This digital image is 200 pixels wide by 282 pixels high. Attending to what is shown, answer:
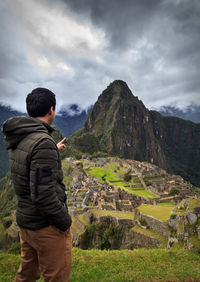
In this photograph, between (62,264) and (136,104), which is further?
(136,104)

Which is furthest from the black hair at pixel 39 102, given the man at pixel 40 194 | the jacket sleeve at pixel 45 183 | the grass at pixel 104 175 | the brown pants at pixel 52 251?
the grass at pixel 104 175

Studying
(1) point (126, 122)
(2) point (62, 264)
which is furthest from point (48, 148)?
(1) point (126, 122)

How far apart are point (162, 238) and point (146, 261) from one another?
4.00 meters

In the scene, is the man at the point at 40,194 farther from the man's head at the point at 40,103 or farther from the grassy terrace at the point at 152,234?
the grassy terrace at the point at 152,234

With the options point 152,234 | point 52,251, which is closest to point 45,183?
point 52,251

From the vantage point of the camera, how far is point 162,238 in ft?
24.4

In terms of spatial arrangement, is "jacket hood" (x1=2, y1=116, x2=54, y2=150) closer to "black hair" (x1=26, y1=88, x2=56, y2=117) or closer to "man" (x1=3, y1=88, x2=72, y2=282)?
"man" (x1=3, y1=88, x2=72, y2=282)

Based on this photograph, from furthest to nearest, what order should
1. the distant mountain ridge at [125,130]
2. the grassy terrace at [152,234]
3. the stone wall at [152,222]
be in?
1. the distant mountain ridge at [125,130]
2. the stone wall at [152,222]
3. the grassy terrace at [152,234]

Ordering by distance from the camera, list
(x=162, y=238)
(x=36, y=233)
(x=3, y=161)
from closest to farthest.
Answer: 1. (x=36, y=233)
2. (x=162, y=238)
3. (x=3, y=161)

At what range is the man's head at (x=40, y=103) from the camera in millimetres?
2025

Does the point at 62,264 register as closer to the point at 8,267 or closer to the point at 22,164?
the point at 22,164

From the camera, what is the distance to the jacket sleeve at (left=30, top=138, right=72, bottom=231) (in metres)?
1.63

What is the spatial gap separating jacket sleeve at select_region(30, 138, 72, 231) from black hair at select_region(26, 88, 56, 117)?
509mm

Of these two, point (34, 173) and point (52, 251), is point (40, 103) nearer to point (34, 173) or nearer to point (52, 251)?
point (34, 173)
